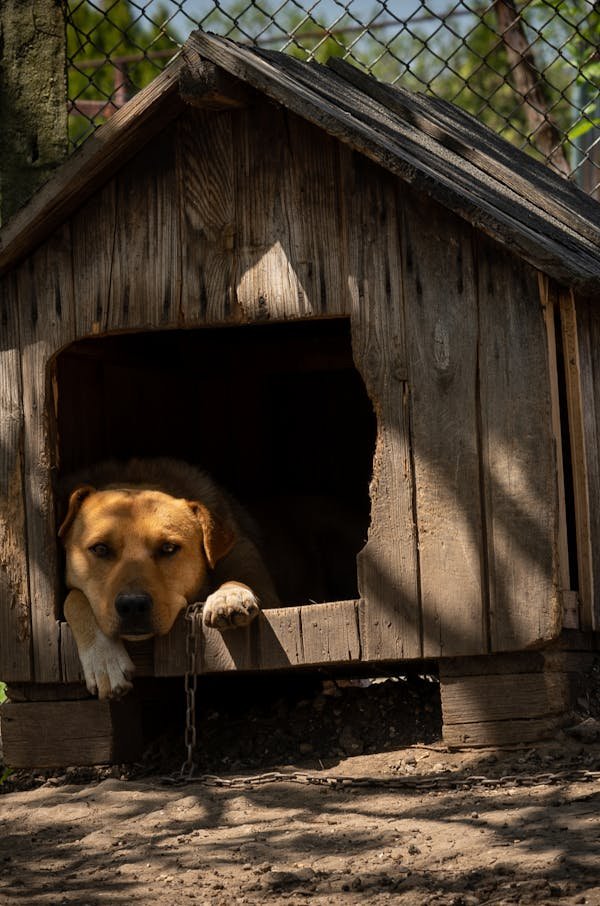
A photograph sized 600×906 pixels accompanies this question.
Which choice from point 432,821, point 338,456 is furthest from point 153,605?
point 338,456

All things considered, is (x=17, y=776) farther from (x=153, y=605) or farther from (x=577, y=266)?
(x=577, y=266)

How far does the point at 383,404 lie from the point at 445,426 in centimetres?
26

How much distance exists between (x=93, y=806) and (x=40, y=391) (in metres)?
1.74

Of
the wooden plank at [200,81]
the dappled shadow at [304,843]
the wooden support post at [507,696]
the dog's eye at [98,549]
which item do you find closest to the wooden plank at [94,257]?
the wooden plank at [200,81]

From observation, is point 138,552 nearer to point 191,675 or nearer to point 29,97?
point 191,675

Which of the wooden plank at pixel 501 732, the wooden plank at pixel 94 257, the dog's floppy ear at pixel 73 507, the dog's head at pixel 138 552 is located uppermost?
the wooden plank at pixel 94 257

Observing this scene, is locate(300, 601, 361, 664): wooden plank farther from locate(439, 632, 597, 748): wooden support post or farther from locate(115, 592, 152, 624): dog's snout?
locate(115, 592, 152, 624): dog's snout

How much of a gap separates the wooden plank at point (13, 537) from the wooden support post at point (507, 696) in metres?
1.80

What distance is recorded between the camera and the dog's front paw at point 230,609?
5055mm

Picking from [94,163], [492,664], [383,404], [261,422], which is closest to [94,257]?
[94,163]

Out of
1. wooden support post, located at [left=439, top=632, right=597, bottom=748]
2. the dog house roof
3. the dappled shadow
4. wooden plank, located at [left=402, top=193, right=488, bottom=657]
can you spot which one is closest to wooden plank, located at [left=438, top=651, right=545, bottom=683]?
wooden support post, located at [left=439, top=632, right=597, bottom=748]

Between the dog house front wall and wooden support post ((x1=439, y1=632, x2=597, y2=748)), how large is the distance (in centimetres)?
12

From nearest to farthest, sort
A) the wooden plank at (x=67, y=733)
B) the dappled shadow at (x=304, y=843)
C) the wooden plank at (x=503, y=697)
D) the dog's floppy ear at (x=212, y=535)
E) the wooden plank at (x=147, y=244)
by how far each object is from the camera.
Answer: the dappled shadow at (x=304, y=843)
the wooden plank at (x=503, y=697)
the wooden plank at (x=147, y=244)
the wooden plank at (x=67, y=733)
the dog's floppy ear at (x=212, y=535)

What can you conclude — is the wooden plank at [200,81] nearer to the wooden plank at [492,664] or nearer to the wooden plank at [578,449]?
the wooden plank at [578,449]
